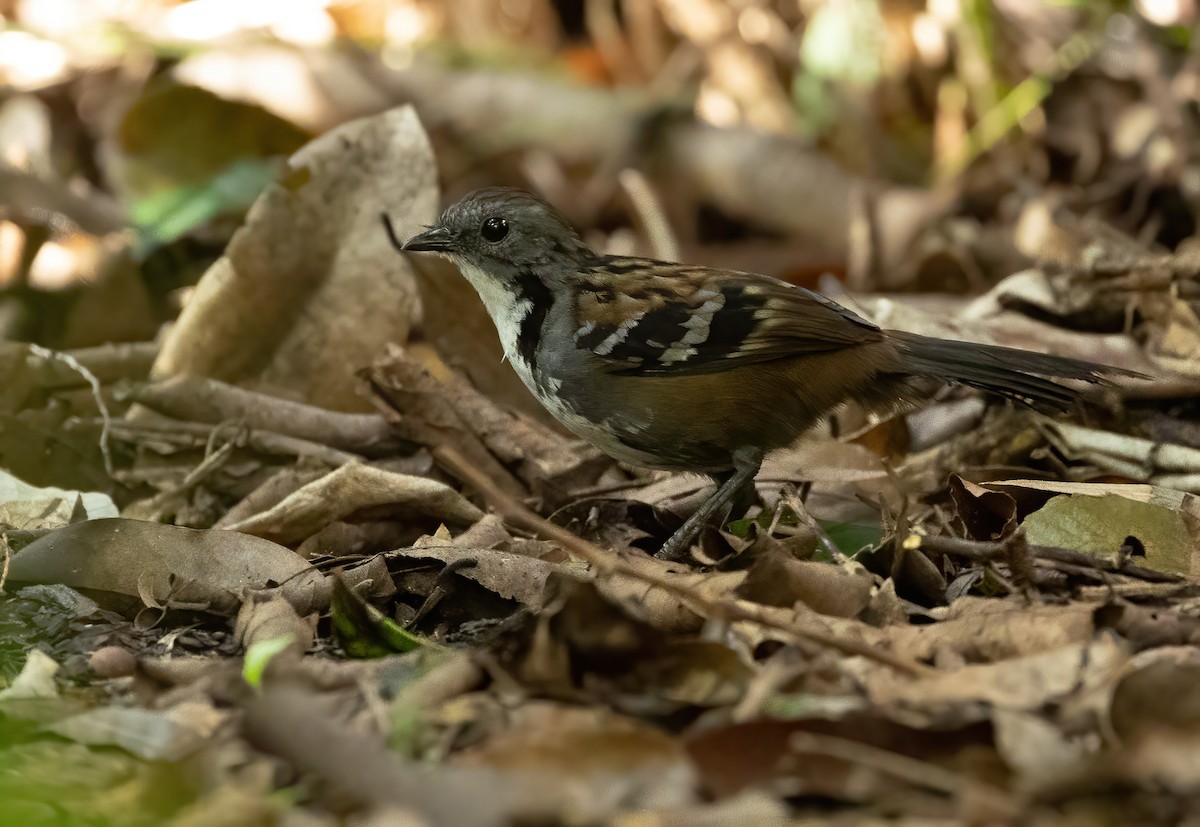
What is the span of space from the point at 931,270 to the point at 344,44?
4.02m

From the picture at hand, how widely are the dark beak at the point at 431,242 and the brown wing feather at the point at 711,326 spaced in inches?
24.1

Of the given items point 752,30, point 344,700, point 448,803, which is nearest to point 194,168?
point 752,30

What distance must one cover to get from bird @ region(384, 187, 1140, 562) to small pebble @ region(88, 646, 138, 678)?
5.01ft

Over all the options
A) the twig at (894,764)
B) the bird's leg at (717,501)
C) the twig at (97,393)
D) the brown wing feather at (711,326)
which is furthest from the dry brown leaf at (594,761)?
the twig at (97,393)

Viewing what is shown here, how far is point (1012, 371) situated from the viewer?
4.02 meters

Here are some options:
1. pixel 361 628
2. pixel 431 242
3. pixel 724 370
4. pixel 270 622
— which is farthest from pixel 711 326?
pixel 270 622

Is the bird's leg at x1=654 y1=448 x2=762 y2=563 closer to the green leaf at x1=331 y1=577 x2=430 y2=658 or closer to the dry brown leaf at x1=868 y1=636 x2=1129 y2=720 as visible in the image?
the green leaf at x1=331 y1=577 x2=430 y2=658

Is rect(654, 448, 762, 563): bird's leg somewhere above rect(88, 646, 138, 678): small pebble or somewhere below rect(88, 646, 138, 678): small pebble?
below

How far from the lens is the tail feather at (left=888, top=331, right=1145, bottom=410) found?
399cm

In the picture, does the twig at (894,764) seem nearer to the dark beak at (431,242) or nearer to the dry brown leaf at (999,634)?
the dry brown leaf at (999,634)

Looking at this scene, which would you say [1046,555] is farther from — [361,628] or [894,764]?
[361,628]

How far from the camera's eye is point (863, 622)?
10.2ft

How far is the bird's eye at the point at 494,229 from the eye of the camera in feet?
15.1

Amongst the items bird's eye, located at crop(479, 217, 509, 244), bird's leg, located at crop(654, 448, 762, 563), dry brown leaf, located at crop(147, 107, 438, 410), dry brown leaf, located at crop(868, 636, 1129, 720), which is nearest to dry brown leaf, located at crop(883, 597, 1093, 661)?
dry brown leaf, located at crop(868, 636, 1129, 720)
